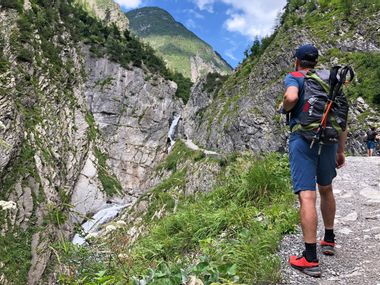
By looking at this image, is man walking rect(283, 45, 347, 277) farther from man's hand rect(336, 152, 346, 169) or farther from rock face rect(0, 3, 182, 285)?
rock face rect(0, 3, 182, 285)

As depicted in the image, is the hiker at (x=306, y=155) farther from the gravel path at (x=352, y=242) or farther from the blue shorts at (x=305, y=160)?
the gravel path at (x=352, y=242)

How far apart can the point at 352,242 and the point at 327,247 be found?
580mm

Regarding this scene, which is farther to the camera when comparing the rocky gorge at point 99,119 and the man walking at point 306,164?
the rocky gorge at point 99,119

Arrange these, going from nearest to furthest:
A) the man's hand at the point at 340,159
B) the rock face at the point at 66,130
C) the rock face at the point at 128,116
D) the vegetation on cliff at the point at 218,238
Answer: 1. the vegetation on cliff at the point at 218,238
2. the man's hand at the point at 340,159
3. the rock face at the point at 66,130
4. the rock face at the point at 128,116

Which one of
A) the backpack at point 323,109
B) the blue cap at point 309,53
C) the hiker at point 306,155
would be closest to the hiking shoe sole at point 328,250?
the hiker at point 306,155

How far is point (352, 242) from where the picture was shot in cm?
525

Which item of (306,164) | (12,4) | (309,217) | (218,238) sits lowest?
(218,238)

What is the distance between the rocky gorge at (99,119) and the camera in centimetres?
3350

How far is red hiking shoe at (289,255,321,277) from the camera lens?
14.1ft

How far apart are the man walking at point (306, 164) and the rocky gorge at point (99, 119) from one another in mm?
2232

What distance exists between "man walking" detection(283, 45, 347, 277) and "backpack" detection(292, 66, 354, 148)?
0.25ft

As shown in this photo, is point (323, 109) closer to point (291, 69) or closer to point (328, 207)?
point (328, 207)

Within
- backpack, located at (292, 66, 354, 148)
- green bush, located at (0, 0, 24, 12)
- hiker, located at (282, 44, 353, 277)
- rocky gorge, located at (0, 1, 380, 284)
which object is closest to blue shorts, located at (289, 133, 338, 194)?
hiker, located at (282, 44, 353, 277)

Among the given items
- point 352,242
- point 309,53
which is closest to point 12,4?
point 309,53
